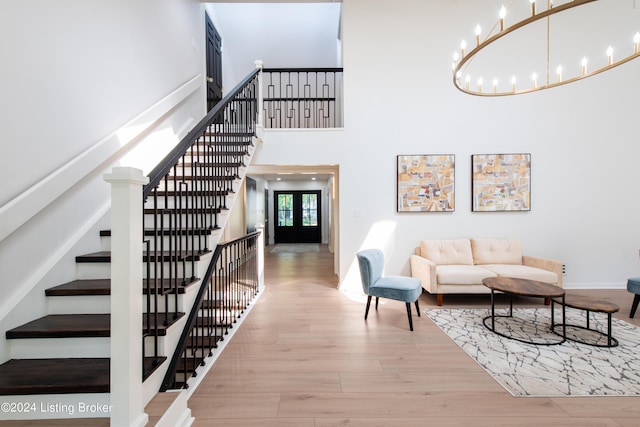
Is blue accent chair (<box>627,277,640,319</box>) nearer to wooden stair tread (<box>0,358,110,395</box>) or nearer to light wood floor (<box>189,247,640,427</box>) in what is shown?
light wood floor (<box>189,247,640,427</box>)

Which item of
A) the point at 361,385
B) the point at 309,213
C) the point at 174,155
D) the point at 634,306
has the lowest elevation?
the point at 361,385

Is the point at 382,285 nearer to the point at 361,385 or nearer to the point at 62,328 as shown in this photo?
the point at 361,385

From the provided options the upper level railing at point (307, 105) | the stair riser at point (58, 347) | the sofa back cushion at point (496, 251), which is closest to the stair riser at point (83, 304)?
the stair riser at point (58, 347)

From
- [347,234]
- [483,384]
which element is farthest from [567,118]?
[483,384]

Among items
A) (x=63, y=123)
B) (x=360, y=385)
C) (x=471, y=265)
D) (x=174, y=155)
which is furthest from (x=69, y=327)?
(x=471, y=265)

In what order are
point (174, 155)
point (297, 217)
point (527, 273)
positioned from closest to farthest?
point (174, 155), point (527, 273), point (297, 217)

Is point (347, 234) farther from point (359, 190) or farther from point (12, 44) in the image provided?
point (12, 44)

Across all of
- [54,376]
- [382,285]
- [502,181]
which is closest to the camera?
[54,376]

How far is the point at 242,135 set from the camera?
327cm

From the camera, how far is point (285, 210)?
423 inches

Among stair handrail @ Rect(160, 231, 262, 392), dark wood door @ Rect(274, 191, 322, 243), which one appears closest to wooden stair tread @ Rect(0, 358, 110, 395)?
stair handrail @ Rect(160, 231, 262, 392)

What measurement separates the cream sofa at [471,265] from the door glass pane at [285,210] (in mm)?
7100

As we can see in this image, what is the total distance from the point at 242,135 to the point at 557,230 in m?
4.97

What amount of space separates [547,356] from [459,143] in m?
3.03
